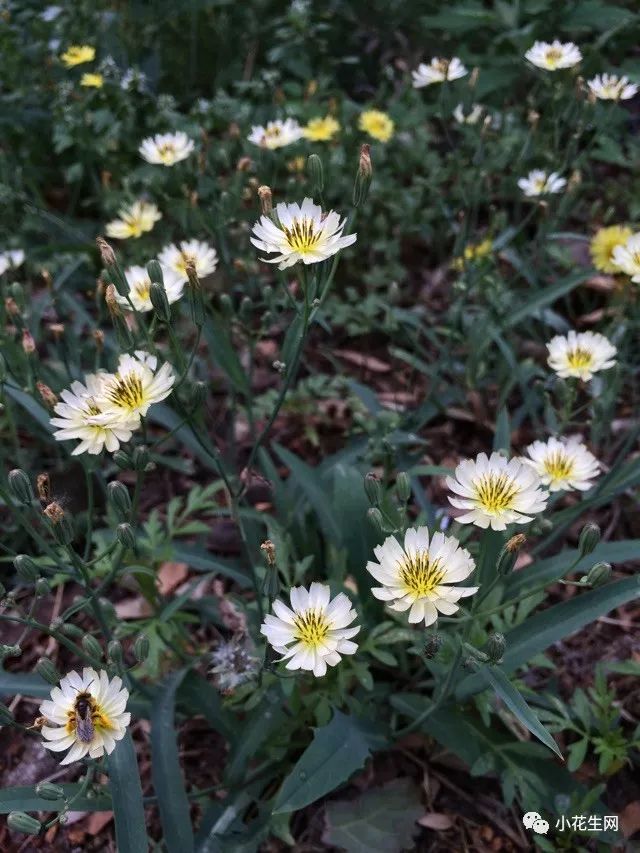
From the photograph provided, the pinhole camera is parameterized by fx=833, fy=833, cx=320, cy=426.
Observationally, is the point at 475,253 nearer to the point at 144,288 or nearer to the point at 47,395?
the point at 144,288

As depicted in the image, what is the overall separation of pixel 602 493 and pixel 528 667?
0.54 meters

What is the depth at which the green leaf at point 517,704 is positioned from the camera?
5.41 ft

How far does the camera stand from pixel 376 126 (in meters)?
3.49

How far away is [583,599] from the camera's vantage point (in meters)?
1.98

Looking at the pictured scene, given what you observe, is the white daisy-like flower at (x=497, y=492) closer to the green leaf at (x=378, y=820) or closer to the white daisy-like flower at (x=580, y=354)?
the white daisy-like flower at (x=580, y=354)

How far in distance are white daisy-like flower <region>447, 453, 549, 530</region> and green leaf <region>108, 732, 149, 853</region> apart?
2.96 feet

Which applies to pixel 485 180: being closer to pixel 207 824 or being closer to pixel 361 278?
pixel 361 278

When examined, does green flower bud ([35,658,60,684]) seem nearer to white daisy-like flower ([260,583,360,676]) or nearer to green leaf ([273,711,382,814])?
white daisy-like flower ([260,583,360,676])

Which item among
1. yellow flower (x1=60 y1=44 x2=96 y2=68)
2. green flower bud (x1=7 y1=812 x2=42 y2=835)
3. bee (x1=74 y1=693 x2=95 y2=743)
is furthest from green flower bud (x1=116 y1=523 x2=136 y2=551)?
yellow flower (x1=60 y1=44 x2=96 y2=68)

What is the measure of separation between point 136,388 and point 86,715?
0.70 metres

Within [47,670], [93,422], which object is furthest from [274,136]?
[47,670]

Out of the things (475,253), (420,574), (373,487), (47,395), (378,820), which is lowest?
(378,820)

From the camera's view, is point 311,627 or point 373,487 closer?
point 311,627

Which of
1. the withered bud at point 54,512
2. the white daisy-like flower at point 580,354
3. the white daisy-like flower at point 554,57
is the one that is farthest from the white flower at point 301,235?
the white daisy-like flower at point 554,57
